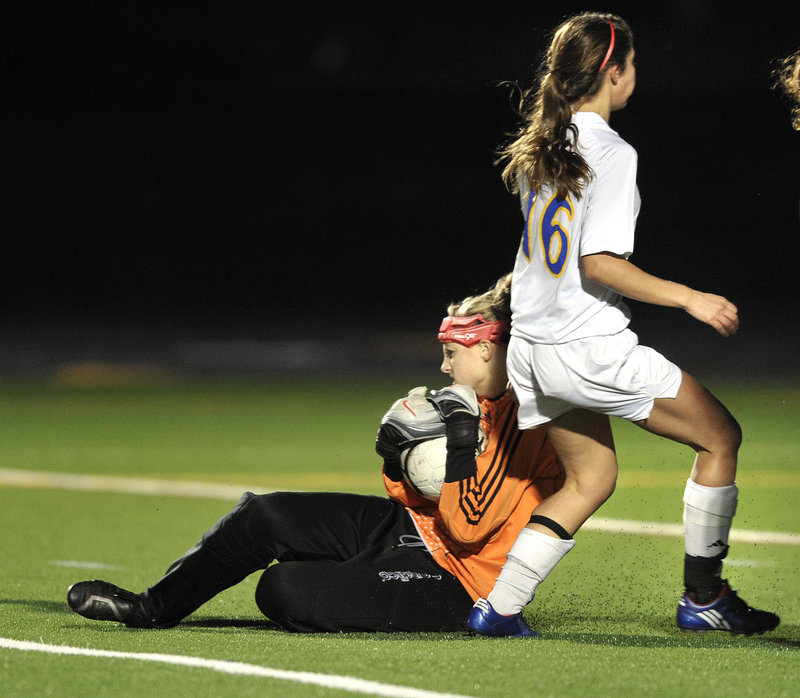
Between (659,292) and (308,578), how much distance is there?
4.37 ft

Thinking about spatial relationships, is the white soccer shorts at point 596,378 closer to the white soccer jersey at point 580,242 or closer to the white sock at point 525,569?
the white soccer jersey at point 580,242

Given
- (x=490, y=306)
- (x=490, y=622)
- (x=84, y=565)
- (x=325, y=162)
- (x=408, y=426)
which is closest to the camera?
(x=490, y=622)

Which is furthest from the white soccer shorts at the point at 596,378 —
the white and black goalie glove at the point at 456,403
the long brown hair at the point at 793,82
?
the long brown hair at the point at 793,82

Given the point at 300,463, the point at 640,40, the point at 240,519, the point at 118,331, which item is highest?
the point at 640,40

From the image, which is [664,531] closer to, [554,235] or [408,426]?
[408,426]

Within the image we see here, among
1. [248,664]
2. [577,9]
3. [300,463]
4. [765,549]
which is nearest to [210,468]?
[300,463]

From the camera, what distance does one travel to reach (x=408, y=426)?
366 centimetres

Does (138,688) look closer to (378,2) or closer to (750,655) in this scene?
(750,655)

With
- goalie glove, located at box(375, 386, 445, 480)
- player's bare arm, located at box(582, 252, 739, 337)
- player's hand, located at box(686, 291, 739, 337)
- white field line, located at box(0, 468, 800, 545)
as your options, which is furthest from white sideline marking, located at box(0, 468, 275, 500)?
player's hand, located at box(686, 291, 739, 337)

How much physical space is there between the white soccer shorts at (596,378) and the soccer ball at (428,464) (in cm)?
29

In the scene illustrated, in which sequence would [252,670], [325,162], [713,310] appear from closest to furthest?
[252,670] → [713,310] → [325,162]

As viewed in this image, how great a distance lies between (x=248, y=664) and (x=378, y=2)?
922 inches

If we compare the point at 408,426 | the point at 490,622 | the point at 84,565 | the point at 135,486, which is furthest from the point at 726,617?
the point at 135,486

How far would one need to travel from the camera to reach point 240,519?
3.69 metres
